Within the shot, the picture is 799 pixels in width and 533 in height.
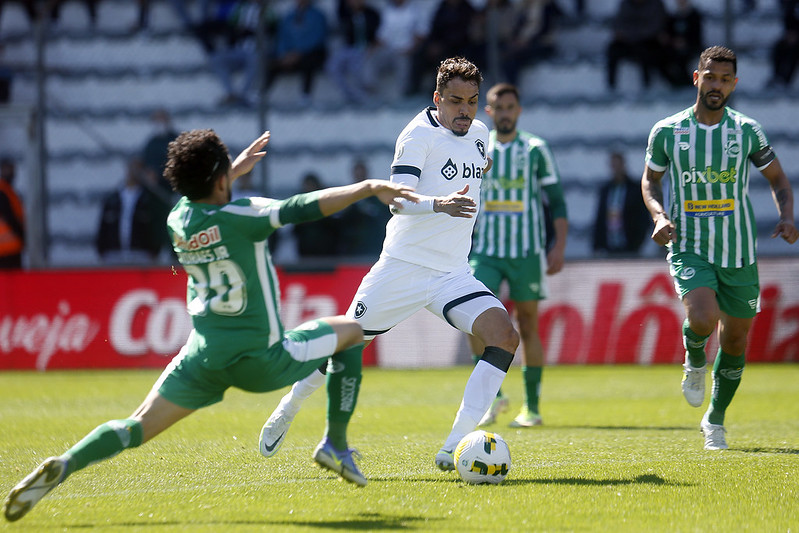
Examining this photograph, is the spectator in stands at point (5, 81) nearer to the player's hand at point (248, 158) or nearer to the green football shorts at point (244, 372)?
the player's hand at point (248, 158)

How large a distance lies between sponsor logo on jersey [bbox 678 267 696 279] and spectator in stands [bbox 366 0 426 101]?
9462mm

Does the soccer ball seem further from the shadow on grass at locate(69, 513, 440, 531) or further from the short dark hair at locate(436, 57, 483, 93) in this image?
the short dark hair at locate(436, 57, 483, 93)

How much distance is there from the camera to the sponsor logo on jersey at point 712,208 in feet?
23.0

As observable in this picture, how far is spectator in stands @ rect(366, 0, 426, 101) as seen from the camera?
16.0 meters

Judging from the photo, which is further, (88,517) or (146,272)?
(146,272)

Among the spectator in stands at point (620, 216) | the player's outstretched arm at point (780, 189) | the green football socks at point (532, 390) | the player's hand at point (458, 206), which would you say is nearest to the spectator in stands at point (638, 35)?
the spectator in stands at point (620, 216)

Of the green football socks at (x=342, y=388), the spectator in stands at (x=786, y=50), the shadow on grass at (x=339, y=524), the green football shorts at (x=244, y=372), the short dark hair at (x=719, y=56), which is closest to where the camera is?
the shadow on grass at (x=339, y=524)

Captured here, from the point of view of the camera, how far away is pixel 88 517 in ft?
16.5

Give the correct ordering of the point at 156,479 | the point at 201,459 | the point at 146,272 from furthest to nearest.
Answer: the point at 146,272, the point at 201,459, the point at 156,479

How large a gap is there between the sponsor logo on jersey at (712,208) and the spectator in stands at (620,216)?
6.69 meters

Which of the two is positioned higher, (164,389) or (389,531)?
(164,389)

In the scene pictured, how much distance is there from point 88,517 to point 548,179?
197 inches

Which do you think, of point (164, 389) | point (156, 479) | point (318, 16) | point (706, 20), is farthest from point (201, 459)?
point (706, 20)

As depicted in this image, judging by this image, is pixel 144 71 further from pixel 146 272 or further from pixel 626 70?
pixel 626 70
